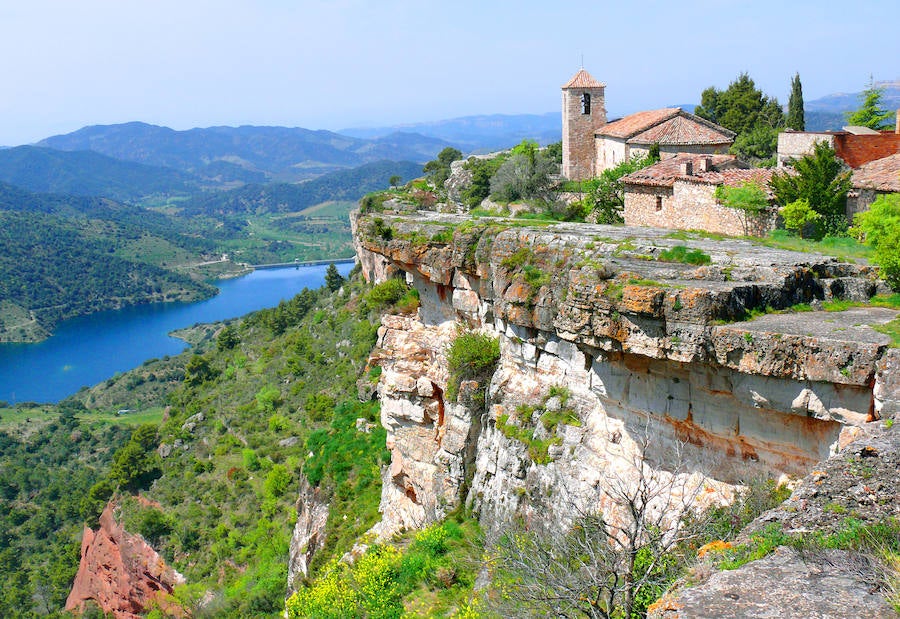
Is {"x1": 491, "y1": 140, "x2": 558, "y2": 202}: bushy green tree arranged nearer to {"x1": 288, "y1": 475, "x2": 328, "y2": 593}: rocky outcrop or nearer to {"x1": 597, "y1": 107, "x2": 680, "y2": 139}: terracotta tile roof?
{"x1": 597, "y1": 107, "x2": 680, "y2": 139}: terracotta tile roof

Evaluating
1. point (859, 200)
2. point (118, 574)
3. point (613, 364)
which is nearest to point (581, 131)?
point (859, 200)

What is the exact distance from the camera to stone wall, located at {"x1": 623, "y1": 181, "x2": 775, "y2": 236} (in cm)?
2297

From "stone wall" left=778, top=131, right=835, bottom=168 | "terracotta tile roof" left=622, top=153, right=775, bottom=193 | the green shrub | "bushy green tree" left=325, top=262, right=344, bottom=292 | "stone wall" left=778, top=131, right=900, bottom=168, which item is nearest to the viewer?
the green shrub

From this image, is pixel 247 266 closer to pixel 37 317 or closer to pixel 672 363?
pixel 37 317

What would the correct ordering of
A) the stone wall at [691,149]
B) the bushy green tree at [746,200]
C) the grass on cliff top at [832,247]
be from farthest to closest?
1. the stone wall at [691,149]
2. the bushy green tree at [746,200]
3. the grass on cliff top at [832,247]

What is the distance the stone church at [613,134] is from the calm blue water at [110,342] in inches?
3369

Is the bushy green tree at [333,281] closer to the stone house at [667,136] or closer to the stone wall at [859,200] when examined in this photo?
the stone house at [667,136]

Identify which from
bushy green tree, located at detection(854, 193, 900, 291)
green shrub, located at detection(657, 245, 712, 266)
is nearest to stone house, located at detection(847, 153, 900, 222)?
bushy green tree, located at detection(854, 193, 900, 291)

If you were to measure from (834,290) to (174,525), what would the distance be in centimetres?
3253

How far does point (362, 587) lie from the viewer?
660 inches

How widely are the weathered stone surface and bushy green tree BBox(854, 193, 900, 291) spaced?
7329 millimetres

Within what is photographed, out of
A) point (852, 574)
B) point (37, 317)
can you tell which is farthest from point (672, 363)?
point (37, 317)

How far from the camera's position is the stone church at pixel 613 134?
34.2 metres

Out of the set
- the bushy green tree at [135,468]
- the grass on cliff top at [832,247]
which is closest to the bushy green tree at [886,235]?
the grass on cliff top at [832,247]
